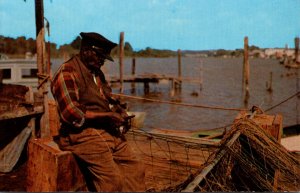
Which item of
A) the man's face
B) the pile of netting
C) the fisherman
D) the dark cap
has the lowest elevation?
the pile of netting

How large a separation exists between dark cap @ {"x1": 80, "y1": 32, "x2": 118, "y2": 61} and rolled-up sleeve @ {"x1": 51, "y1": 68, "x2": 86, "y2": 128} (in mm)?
388

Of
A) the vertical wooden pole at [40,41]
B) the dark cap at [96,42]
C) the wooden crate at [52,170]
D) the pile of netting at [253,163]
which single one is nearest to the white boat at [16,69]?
the vertical wooden pole at [40,41]

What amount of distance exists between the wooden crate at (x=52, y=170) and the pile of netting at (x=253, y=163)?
1.32 m

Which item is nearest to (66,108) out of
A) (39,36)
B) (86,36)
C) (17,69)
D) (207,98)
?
(86,36)

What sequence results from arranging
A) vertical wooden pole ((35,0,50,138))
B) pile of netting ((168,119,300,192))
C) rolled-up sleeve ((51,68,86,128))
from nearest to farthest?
1. rolled-up sleeve ((51,68,86,128))
2. pile of netting ((168,119,300,192))
3. vertical wooden pole ((35,0,50,138))

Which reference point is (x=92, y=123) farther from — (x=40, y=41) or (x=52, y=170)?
(x=40, y=41)

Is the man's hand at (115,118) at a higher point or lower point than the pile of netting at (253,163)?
higher

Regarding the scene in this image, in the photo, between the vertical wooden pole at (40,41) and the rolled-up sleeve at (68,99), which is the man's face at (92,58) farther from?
the vertical wooden pole at (40,41)

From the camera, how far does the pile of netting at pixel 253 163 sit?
4.24 m

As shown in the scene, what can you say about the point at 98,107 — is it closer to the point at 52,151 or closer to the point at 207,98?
the point at 52,151

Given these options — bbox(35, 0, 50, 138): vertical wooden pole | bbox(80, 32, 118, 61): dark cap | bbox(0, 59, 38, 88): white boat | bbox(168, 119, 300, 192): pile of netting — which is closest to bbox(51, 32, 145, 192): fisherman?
bbox(80, 32, 118, 61): dark cap

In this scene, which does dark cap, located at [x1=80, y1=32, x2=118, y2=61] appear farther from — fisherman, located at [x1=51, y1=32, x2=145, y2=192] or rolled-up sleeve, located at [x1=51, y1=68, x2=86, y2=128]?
rolled-up sleeve, located at [x1=51, y1=68, x2=86, y2=128]

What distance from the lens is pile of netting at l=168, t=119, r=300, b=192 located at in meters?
4.24

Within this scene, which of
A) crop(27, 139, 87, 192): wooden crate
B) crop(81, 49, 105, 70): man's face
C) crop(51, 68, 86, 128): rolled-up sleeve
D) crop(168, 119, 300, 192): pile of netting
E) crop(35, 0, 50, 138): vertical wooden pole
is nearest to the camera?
crop(51, 68, 86, 128): rolled-up sleeve
